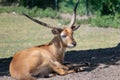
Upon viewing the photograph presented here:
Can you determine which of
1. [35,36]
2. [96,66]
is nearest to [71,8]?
[35,36]

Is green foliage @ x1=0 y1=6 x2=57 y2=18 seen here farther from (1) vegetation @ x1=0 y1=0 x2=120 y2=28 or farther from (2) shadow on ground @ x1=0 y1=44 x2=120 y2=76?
(2) shadow on ground @ x1=0 y1=44 x2=120 y2=76

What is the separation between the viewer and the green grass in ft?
53.2

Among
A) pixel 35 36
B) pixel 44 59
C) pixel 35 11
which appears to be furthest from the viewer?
pixel 35 11

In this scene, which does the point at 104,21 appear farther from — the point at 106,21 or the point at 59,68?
the point at 59,68

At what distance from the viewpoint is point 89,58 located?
1003 cm

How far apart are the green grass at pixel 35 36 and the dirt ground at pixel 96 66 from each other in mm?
4521

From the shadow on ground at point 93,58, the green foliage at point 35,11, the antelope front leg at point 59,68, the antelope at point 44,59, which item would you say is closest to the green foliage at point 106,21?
the green foliage at point 35,11

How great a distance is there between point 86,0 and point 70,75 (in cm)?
1577

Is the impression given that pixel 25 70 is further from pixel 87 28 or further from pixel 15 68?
pixel 87 28

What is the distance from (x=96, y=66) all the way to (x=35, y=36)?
1038cm

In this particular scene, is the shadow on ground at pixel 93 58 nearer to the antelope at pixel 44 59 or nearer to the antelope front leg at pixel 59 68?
the antelope front leg at pixel 59 68

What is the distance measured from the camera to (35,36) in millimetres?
19062

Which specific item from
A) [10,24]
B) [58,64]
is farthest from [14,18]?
[58,64]

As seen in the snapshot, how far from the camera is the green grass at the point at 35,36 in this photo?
16203mm
